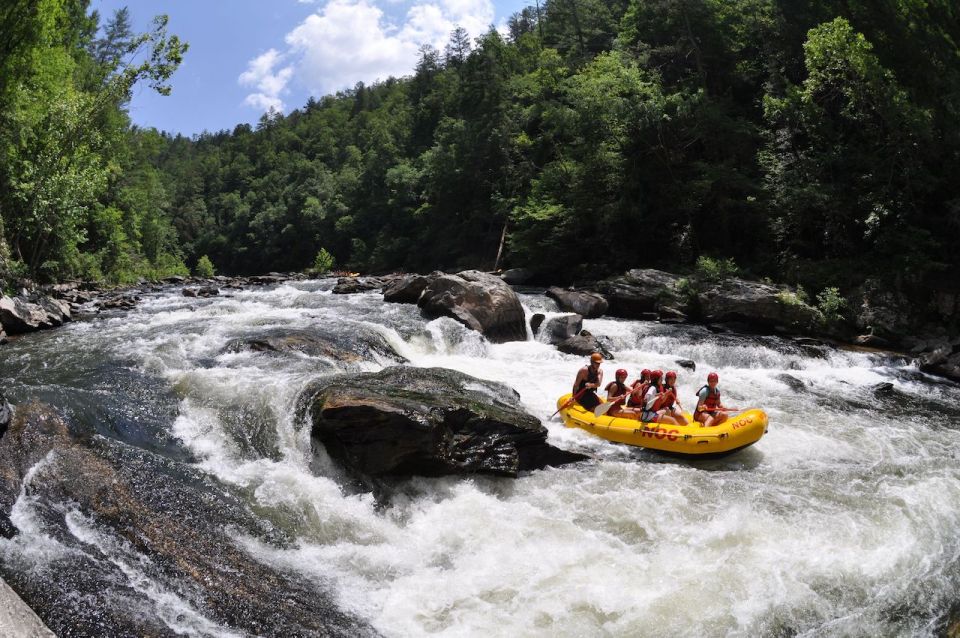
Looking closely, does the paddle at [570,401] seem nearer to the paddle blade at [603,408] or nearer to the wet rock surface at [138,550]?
the paddle blade at [603,408]

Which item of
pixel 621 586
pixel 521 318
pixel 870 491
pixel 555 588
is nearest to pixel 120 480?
pixel 555 588

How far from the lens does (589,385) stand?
9.42m

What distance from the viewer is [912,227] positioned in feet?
55.5

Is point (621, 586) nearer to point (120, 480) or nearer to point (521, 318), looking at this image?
point (120, 480)

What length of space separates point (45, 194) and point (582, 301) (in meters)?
15.6

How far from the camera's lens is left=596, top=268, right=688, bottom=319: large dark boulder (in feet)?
59.1

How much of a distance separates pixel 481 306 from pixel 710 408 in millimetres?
6980

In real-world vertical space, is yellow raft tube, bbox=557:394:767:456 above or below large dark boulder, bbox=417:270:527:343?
below

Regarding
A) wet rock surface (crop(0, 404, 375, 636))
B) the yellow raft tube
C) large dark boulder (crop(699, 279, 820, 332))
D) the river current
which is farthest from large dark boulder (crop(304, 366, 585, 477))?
large dark boulder (crop(699, 279, 820, 332))

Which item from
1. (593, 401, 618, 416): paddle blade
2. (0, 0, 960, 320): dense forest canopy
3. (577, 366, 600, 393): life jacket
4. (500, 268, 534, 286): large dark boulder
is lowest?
(593, 401, 618, 416): paddle blade

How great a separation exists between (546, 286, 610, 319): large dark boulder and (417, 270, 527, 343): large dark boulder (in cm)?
308

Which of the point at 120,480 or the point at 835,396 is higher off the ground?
the point at 120,480

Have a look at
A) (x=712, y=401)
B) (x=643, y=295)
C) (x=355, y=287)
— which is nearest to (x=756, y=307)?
(x=643, y=295)

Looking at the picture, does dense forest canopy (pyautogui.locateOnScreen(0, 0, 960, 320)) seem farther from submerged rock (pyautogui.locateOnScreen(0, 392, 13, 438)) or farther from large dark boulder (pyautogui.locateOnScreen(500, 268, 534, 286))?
submerged rock (pyautogui.locateOnScreen(0, 392, 13, 438))
